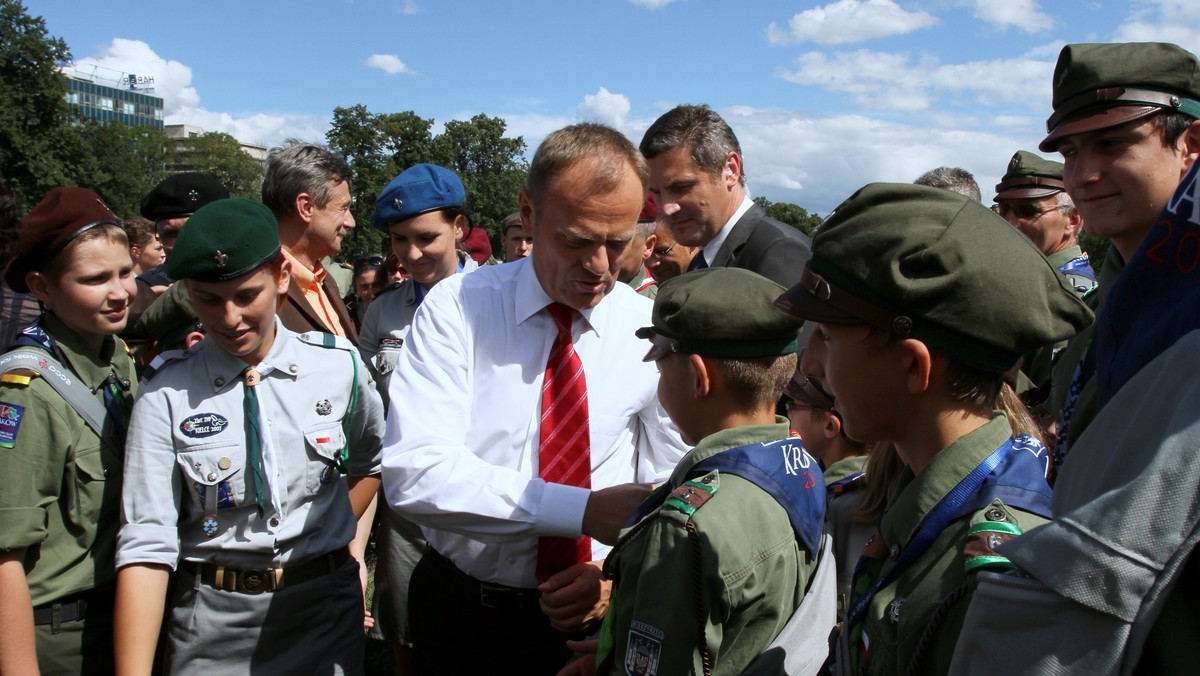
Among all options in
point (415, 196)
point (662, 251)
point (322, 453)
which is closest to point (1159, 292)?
point (322, 453)

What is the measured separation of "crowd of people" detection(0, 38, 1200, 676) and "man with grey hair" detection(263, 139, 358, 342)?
1.00m

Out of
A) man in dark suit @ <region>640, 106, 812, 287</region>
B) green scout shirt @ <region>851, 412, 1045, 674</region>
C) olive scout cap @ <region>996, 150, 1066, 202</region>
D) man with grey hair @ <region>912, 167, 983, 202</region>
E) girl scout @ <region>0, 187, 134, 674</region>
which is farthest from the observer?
man with grey hair @ <region>912, 167, 983, 202</region>

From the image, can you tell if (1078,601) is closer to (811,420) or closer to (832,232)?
(832,232)

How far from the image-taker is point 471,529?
2.32 m

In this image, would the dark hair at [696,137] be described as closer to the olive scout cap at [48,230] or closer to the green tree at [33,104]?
the olive scout cap at [48,230]

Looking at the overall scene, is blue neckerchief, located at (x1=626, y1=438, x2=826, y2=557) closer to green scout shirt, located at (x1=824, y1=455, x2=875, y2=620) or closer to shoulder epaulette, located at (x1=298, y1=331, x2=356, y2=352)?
green scout shirt, located at (x1=824, y1=455, x2=875, y2=620)

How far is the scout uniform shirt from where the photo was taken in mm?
2598

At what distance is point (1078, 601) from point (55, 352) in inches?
121

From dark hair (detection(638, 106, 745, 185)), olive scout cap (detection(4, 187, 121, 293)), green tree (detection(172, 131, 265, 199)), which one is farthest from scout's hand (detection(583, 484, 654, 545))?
green tree (detection(172, 131, 265, 199))

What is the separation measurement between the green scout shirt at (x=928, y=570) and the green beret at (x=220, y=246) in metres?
2.18

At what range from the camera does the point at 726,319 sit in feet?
7.07

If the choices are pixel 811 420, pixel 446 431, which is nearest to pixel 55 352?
pixel 446 431

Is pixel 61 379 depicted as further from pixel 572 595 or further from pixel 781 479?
pixel 781 479

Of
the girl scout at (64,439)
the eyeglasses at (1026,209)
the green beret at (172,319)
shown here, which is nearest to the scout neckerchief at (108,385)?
the girl scout at (64,439)
